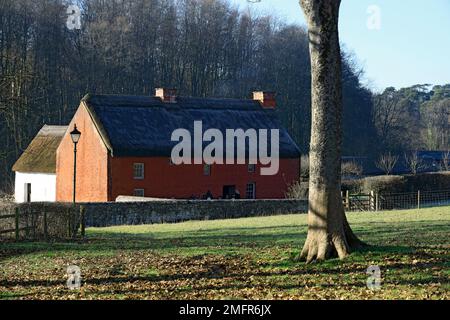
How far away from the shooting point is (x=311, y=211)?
16438mm

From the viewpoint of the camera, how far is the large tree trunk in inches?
636

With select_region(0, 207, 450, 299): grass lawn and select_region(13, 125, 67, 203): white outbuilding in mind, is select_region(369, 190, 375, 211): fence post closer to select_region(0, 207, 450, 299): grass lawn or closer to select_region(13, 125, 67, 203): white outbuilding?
select_region(0, 207, 450, 299): grass lawn

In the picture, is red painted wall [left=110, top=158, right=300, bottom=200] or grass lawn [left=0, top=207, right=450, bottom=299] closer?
grass lawn [left=0, top=207, right=450, bottom=299]

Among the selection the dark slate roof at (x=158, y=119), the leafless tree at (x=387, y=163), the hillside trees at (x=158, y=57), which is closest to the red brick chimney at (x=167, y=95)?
the dark slate roof at (x=158, y=119)

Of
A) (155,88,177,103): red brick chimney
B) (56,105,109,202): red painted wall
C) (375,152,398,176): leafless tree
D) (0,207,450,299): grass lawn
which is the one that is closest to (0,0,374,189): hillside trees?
(375,152,398,176): leafless tree

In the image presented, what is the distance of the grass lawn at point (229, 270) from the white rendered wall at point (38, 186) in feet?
119

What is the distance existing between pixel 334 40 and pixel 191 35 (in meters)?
72.8

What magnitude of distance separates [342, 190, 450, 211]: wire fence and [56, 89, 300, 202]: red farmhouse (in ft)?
35.9

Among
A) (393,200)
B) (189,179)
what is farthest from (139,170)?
(393,200)

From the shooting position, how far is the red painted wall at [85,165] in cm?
5378

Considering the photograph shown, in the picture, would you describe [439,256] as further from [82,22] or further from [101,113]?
[82,22]

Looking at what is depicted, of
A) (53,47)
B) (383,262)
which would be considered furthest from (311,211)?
(53,47)

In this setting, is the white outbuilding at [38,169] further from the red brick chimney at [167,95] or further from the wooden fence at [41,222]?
the wooden fence at [41,222]
